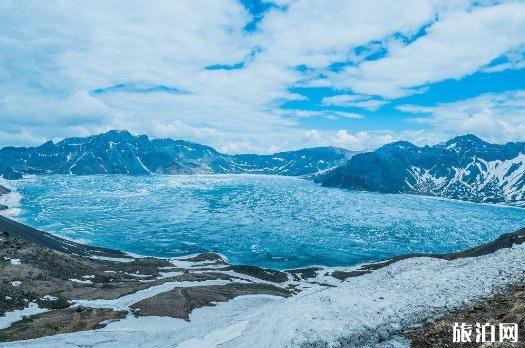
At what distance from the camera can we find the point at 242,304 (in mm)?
62594

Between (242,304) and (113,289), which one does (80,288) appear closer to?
(113,289)

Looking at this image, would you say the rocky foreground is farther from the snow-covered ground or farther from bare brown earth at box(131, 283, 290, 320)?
bare brown earth at box(131, 283, 290, 320)

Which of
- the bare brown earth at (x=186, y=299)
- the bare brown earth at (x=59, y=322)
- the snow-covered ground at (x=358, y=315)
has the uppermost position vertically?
the snow-covered ground at (x=358, y=315)

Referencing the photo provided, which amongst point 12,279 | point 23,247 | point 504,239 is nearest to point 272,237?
point 504,239

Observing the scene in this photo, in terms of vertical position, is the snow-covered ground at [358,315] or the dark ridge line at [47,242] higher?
the snow-covered ground at [358,315]

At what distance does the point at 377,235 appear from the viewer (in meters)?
191

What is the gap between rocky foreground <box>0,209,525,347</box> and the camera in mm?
22500

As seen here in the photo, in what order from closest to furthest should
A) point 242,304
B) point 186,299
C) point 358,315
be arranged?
point 358,315 → point 186,299 → point 242,304

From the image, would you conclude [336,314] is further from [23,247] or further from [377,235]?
[377,235]

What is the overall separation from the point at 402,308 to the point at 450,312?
9.09 feet

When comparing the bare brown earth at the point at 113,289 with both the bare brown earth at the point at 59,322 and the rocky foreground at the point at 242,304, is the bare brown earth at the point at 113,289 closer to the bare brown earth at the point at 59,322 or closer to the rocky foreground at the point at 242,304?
the bare brown earth at the point at 59,322

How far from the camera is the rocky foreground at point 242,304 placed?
22500mm

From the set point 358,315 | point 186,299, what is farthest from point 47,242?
point 358,315

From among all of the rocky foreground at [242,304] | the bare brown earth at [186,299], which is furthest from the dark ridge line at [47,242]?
the bare brown earth at [186,299]
